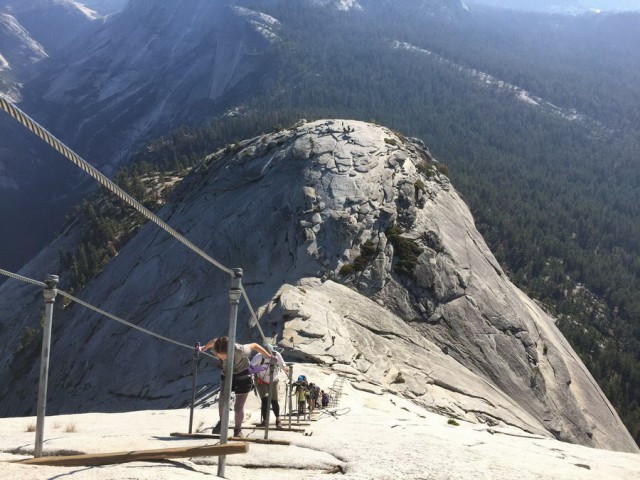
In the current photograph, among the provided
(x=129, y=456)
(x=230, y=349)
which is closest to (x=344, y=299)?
(x=230, y=349)

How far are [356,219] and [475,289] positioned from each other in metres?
10.2

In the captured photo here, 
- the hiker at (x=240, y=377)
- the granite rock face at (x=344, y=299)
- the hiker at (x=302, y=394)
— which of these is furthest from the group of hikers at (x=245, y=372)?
the granite rock face at (x=344, y=299)

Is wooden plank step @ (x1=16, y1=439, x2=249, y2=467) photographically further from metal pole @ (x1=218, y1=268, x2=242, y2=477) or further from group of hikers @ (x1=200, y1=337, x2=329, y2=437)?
group of hikers @ (x1=200, y1=337, x2=329, y2=437)

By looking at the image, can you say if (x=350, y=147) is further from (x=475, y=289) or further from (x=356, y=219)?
(x=475, y=289)

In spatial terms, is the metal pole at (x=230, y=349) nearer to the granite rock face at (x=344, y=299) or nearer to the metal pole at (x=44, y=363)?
the metal pole at (x=44, y=363)

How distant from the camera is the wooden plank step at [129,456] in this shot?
26.0 feet

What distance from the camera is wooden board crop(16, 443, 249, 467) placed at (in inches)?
312

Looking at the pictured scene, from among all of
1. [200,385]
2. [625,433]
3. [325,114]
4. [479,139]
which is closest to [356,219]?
[200,385]

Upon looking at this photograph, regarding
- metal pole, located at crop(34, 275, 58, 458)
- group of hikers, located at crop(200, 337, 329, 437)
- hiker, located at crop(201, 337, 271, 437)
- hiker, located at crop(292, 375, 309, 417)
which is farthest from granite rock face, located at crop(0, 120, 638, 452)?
metal pole, located at crop(34, 275, 58, 458)

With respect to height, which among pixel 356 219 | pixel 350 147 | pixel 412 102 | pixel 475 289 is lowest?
pixel 475 289

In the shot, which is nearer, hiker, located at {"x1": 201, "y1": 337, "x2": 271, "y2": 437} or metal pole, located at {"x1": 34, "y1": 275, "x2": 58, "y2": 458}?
metal pole, located at {"x1": 34, "y1": 275, "x2": 58, "y2": 458}

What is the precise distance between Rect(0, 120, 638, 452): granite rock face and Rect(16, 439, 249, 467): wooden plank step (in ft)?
66.5

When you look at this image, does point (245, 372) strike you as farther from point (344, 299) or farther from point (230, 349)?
point (344, 299)

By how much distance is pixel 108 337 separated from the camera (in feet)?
144
